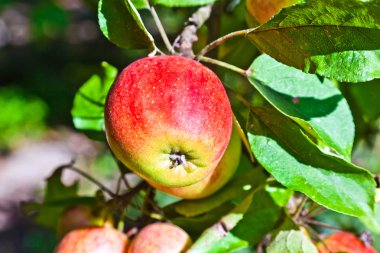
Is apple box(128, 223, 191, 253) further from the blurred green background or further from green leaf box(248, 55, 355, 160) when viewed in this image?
the blurred green background

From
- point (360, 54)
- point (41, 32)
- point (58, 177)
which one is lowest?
point (41, 32)

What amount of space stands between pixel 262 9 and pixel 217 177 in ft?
0.67

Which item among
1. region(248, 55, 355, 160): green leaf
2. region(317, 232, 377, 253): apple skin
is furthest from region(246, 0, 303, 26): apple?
region(317, 232, 377, 253): apple skin

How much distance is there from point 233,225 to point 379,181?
0.58ft

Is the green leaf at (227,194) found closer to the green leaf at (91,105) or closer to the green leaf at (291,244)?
the green leaf at (291,244)

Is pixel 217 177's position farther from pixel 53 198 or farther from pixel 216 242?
pixel 53 198

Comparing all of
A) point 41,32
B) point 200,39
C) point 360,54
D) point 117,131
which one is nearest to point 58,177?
point 200,39

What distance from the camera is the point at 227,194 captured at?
0.76 meters

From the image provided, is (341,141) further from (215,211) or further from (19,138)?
(19,138)

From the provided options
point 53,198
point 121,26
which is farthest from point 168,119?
point 53,198

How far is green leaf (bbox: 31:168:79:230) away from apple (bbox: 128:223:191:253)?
258mm

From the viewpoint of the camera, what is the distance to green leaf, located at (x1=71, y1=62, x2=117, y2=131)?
2.84ft

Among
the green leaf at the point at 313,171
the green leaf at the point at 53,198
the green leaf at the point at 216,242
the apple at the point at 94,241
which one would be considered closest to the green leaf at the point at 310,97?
the green leaf at the point at 313,171

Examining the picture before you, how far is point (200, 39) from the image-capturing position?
90cm
